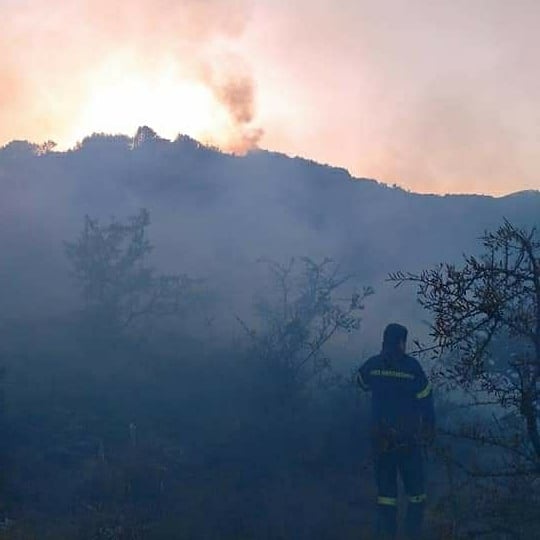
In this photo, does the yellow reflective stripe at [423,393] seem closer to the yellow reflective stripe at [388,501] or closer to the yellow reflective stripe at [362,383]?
the yellow reflective stripe at [362,383]

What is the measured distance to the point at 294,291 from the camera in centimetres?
2338

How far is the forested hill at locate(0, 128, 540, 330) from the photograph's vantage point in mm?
28062

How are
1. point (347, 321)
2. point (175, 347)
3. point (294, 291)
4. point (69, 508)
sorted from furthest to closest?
point (294, 291), point (175, 347), point (347, 321), point (69, 508)

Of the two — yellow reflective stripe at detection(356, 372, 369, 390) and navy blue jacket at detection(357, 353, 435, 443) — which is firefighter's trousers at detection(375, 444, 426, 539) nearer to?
navy blue jacket at detection(357, 353, 435, 443)

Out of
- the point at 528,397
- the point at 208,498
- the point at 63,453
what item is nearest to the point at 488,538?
the point at 208,498

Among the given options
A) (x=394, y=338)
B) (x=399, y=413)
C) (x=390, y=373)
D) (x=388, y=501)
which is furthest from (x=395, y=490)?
(x=394, y=338)

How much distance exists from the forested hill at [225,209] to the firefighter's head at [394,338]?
17832 millimetres

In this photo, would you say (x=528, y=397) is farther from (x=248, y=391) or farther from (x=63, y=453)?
(x=248, y=391)

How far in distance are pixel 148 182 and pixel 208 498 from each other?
25.6 meters

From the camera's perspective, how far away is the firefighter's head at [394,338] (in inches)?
289

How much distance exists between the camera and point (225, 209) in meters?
33.5

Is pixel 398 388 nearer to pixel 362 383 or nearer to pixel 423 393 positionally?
pixel 423 393

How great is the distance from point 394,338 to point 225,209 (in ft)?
87.1

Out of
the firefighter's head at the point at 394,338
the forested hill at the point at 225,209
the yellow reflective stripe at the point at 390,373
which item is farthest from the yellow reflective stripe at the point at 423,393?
the forested hill at the point at 225,209
